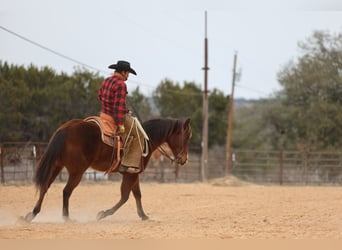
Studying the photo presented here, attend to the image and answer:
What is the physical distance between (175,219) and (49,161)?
2.20m

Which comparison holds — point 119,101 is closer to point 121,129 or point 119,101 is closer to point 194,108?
point 121,129

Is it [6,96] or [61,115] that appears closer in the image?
[6,96]

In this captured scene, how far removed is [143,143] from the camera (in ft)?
29.1

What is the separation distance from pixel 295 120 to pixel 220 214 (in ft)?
75.9

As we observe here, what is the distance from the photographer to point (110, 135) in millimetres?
8531

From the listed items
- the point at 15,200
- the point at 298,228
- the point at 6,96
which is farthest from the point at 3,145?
the point at 298,228

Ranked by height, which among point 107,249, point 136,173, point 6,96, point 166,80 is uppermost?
point 166,80

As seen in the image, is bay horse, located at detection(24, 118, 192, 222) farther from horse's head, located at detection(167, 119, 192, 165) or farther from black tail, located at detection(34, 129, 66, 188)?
horse's head, located at detection(167, 119, 192, 165)

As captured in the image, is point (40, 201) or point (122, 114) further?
point (122, 114)

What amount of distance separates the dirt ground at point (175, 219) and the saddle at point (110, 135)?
36.3 inches

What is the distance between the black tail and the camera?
8125 millimetres

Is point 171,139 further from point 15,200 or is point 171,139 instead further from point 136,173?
point 15,200

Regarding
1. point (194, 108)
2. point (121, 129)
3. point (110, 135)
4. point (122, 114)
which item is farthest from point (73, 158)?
point (194, 108)

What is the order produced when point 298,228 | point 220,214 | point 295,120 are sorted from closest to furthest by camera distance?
1. point 298,228
2. point 220,214
3. point 295,120
